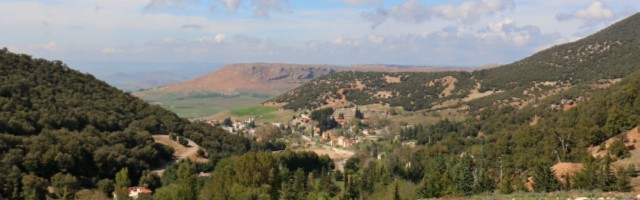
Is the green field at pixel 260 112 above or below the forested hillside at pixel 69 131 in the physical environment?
below

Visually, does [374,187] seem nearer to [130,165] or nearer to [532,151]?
[532,151]

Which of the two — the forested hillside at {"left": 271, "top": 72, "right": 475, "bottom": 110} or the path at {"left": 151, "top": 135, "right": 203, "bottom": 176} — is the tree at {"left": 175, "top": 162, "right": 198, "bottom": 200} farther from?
the forested hillside at {"left": 271, "top": 72, "right": 475, "bottom": 110}

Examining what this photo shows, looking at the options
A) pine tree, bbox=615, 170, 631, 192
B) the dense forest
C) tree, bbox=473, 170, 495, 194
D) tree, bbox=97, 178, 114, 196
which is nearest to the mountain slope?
the dense forest

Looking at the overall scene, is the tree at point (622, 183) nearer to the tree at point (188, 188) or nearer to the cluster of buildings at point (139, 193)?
the tree at point (188, 188)

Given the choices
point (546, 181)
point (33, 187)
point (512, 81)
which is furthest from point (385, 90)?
point (33, 187)

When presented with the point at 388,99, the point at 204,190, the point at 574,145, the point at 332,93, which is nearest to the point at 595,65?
the point at 388,99

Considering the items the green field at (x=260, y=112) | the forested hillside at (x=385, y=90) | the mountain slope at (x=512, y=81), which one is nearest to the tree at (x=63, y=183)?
the mountain slope at (x=512, y=81)

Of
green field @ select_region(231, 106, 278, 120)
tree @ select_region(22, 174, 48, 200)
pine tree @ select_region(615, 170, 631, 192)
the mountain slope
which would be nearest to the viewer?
pine tree @ select_region(615, 170, 631, 192)
